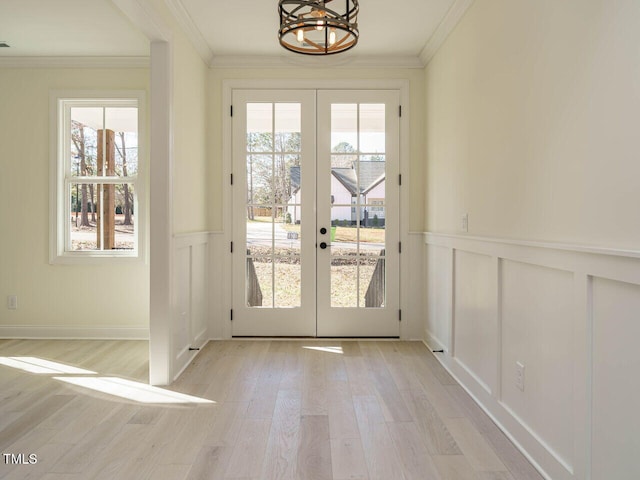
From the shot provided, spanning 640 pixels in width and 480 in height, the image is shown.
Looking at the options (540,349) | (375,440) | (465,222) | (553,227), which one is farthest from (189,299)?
(553,227)

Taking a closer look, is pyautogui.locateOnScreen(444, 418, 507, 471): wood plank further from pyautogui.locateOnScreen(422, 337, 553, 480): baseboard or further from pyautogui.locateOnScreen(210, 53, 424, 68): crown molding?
pyautogui.locateOnScreen(210, 53, 424, 68): crown molding

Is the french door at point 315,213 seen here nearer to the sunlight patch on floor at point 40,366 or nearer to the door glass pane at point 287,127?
the door glass pane at point 287,127

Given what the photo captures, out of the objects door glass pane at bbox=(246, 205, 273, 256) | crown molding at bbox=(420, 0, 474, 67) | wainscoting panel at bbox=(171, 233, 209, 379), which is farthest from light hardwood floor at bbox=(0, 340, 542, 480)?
crown molding at bbox=(420, 0, 474, 67)

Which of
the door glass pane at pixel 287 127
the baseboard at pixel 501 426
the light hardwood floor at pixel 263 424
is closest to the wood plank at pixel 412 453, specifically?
the light hardwood floor at pixel 263 424

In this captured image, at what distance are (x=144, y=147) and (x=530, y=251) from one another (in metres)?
3.46

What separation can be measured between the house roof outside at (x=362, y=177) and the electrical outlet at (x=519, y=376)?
7.56 ft

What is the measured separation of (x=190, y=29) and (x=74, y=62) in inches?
56.8

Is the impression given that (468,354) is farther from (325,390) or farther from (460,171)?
(460,171)

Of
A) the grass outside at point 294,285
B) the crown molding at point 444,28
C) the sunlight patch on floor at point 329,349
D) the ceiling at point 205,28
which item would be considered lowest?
the sunlight patch on floor at point 329,349

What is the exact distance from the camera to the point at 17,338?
13.7 feet

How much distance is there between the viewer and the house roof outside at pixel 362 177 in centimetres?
414

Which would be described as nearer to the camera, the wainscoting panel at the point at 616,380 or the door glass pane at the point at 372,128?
the wainscoting panel at the point at 616,380

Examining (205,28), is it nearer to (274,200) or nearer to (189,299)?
(274,200)

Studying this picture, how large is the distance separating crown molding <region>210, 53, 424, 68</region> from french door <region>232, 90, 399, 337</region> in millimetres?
244
